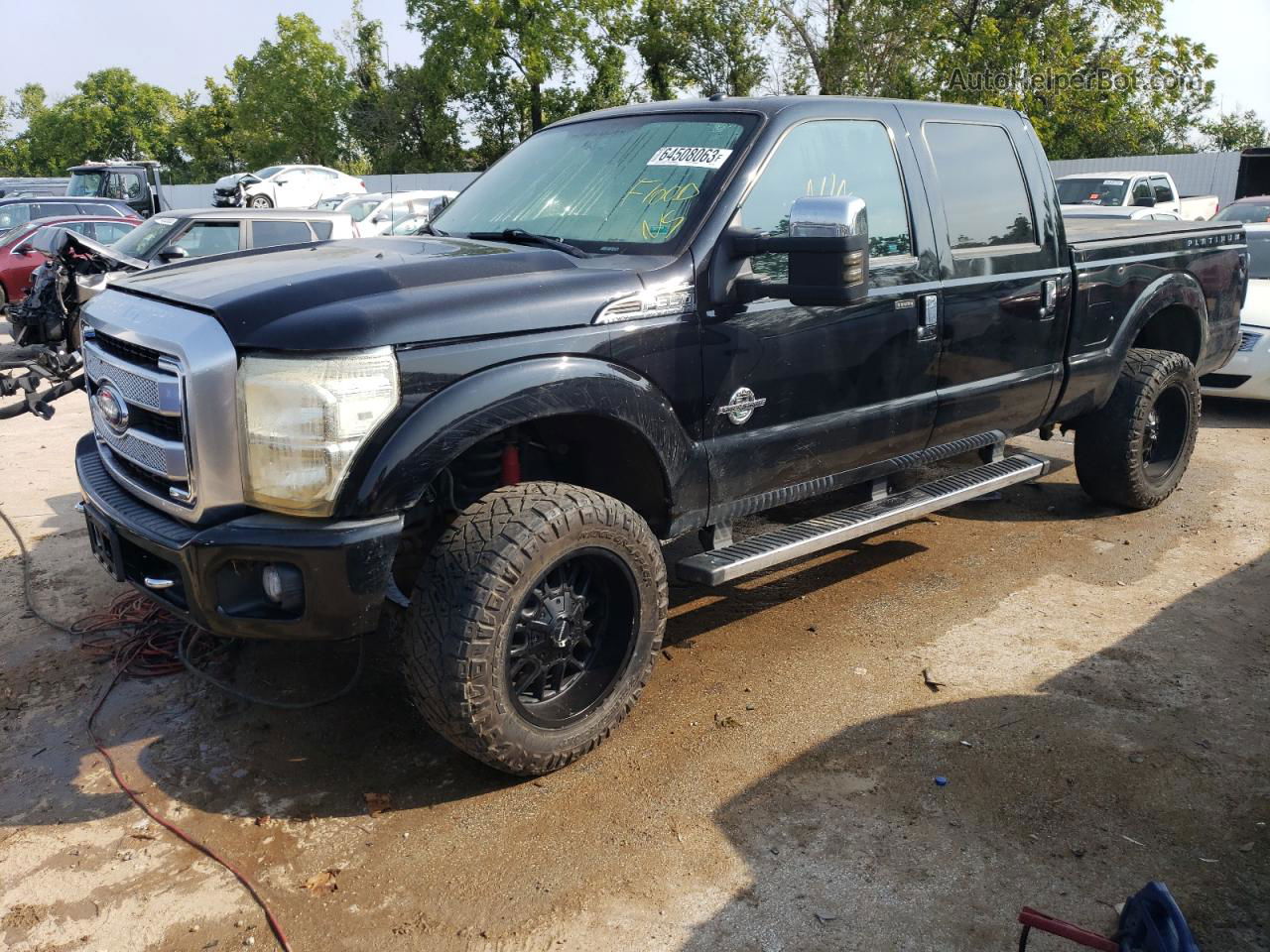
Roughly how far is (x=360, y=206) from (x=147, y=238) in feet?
32.7

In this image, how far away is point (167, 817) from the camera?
316cm

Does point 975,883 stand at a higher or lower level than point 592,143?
lower

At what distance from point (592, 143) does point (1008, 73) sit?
1051 inches

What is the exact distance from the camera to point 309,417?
9.16 ft

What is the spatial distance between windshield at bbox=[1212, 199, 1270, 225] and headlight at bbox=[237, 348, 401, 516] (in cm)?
1580

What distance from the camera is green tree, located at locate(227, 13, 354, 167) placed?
4831 cm

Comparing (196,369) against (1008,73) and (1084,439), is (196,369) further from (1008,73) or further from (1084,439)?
(1008,73)

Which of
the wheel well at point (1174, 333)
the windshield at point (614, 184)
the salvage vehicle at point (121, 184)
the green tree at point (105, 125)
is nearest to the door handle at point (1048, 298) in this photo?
the wheel well at point (1174, 333)

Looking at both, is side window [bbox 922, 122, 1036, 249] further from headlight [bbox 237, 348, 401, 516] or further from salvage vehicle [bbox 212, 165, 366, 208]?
salvage vehicle [bbox 212, 165, 366, 208]

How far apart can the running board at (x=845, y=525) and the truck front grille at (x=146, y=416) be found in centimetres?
163

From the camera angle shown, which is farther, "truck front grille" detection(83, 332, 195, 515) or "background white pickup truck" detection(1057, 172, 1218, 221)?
"background white pickup truck" detection(1057, 172, 1218, 221)

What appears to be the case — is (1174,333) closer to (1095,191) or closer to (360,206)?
(1095,191)

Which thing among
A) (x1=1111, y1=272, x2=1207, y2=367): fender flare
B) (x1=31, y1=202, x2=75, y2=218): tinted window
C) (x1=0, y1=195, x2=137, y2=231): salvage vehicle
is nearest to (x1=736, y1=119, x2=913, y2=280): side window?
(x1=1111, y1=272, x2=1207, y2=367): fender flare

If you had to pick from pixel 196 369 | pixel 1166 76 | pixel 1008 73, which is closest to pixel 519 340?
pixel 196 369
